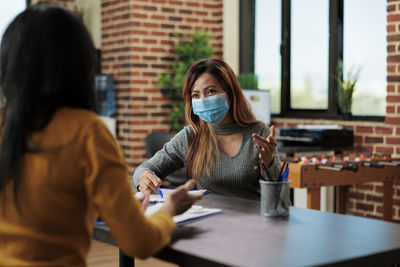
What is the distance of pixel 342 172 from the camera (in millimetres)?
3547

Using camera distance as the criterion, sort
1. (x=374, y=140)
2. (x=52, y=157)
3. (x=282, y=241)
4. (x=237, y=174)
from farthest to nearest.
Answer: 1. (x=374, y=140)
2. (x=237, y=174)
3. (x=282, y=241)
4. (x=52, y=157)

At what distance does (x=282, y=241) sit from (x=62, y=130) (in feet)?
2.05

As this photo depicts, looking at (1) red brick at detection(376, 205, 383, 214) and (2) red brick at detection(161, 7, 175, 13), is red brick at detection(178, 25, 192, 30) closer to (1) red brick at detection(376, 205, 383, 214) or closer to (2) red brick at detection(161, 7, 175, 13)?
(2) red brick at detection(161, 7, 175, 13)

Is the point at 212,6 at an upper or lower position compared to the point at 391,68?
upper


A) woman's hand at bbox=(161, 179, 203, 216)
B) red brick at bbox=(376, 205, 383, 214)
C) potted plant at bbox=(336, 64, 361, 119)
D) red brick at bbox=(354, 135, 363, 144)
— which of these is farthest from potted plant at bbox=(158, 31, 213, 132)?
woman's hand at bbox=(161, 179, 203, 216)

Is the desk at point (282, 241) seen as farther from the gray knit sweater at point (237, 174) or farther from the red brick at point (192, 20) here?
the red brick at point (192, 20)

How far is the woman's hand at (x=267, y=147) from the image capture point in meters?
2.10

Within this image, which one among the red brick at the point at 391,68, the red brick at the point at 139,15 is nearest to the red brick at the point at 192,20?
the red brick at the point at 139,15

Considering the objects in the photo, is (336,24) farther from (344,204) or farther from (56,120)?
(56,120)

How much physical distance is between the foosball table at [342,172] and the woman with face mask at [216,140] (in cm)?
90

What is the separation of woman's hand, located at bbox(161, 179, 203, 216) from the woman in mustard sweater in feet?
0.98

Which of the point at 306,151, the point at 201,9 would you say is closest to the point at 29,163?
the point at 306,151

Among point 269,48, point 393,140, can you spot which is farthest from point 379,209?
point 269,48

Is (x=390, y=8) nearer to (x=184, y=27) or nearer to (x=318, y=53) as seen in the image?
(x=318, y=53)
